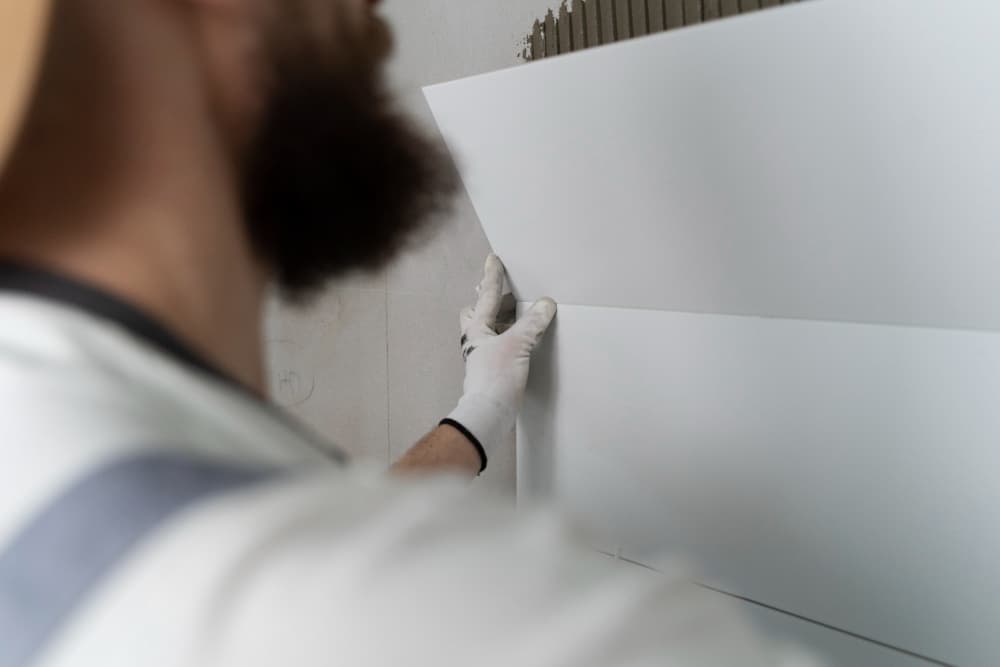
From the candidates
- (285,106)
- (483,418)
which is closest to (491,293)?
(483,418)

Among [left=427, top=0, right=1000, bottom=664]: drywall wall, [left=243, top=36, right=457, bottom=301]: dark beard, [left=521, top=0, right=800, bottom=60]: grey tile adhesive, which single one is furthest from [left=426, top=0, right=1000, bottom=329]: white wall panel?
[left=243, top=36, right=457, bottom=301]: dark beard

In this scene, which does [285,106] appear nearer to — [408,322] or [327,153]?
[327,153]

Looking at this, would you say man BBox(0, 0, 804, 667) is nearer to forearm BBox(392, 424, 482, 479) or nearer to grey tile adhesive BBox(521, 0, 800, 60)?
grey tile adhesive BBox(521, 0, 800, 60)

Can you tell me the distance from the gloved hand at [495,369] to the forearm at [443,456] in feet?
0.05

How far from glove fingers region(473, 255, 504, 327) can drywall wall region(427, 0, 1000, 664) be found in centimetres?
10

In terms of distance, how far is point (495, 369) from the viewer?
1177mm

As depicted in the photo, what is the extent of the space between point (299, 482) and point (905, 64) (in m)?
0.59

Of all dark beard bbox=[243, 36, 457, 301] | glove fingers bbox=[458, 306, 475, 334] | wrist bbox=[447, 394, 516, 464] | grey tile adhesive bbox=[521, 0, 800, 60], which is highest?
grey tile adhesive bbox=[521, 0, 800, 60]

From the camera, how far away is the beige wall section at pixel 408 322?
128cm

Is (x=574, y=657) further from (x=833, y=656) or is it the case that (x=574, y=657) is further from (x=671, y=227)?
(x=833, y=656)

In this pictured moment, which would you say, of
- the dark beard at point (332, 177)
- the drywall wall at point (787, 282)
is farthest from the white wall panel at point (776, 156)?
the dark beard at point (332, 177)

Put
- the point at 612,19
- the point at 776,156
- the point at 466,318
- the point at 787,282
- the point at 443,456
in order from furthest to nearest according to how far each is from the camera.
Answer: the point at 466,318, the point at 443,456, the point at 612,19, the point at 787,282, the point at 776,156

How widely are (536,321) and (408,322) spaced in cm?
41

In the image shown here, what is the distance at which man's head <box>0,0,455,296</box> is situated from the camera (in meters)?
0.41
